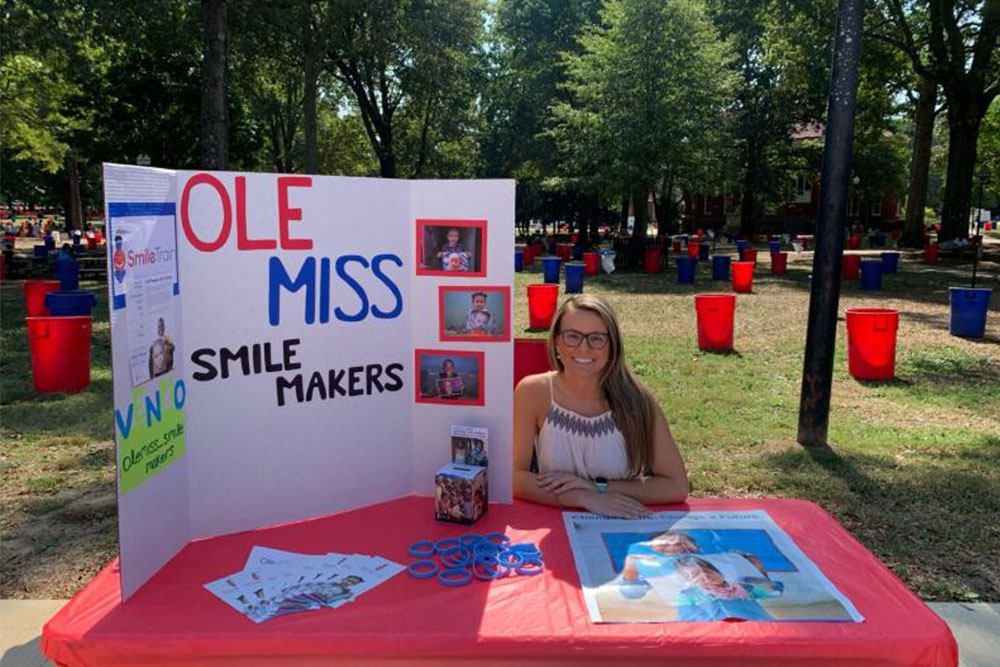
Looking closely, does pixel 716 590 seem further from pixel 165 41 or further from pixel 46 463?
pixel 165 41

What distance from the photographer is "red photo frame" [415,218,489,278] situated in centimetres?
253

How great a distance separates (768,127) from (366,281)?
39353 mm

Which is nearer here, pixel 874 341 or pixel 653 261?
pixel 874 341

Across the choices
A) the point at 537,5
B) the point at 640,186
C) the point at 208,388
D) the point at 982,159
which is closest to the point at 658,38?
the point at 640,186

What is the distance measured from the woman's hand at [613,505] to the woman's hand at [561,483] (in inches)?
1.5

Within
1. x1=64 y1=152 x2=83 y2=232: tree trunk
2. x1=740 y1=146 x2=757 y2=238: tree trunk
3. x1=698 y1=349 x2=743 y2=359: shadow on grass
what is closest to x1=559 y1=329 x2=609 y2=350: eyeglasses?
x1=698 y1=349 x2=743 y2=359: shadow on grass

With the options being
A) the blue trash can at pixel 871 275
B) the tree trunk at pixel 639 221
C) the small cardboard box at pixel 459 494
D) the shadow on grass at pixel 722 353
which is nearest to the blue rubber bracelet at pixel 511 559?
the small cardboard box at pixel 459 494

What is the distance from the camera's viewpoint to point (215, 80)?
13711mm

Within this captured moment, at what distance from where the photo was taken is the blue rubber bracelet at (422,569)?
81.7 inches

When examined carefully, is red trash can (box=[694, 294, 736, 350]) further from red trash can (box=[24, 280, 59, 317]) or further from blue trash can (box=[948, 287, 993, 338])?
red trash can (box=[24, 280, 59, 317])

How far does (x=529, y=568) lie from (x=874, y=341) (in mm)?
7340

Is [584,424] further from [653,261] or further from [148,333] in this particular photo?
[653,261]

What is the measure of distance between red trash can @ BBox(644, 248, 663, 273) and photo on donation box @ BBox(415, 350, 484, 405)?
20392mm

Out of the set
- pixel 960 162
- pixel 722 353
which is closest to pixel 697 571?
pixel 722 353
